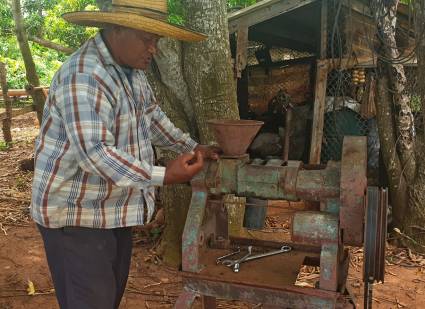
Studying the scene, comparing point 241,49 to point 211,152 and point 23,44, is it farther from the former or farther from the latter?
point 23,44

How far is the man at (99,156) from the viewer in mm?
2096

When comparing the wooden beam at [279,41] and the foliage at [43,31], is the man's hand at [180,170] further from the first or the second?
the foliage at [43,31]

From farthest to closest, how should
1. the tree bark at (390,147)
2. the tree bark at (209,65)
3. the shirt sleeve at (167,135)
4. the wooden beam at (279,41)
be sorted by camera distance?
1. the wooden beam at (279,41)
2. the tree bark at (390,147)
3. the tree bark at (209,65)
4. the shirt sleeve at (167,135)

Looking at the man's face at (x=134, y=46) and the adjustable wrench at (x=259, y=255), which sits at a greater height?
the man's face at (x=134, y=46)

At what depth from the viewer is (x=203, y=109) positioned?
4.19 m

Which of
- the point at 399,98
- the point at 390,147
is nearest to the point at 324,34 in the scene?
the point at 399,98

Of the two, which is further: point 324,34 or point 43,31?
point 43,31

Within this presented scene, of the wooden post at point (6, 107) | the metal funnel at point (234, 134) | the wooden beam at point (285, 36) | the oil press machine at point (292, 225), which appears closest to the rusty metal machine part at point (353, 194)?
the oil press machine at point (292, 225)

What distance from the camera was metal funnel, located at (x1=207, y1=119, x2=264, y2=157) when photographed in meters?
2.41

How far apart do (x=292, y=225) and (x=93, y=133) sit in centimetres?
105

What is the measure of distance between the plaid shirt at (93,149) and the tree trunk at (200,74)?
5.23ft

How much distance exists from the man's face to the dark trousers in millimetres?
923

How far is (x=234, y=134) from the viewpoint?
95.4 inches

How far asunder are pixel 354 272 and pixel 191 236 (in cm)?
299
